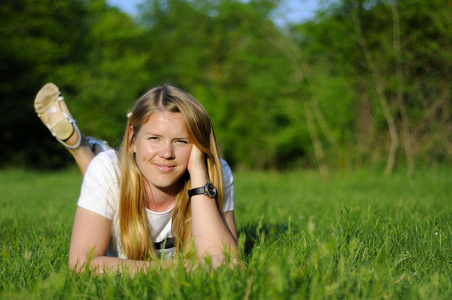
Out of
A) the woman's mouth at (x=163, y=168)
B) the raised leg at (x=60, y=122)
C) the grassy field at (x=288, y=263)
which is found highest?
the raised leg at (x=60, y=122)

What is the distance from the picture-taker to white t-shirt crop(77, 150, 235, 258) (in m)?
2.62

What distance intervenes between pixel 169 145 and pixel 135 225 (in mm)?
519

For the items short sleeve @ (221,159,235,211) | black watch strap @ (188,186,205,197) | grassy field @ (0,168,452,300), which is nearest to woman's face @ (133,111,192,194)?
black watch strap @ (188,186,205,197)

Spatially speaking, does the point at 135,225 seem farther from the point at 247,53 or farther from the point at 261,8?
the point at 247,53

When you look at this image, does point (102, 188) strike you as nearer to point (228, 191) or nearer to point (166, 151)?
point (166, 151)

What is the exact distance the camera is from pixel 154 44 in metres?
28.9

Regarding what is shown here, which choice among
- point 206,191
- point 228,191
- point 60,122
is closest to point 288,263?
point 206,191

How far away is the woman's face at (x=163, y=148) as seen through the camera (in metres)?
2.68

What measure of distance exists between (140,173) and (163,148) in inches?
10.7

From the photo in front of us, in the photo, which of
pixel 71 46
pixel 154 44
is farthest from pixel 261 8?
pixel 154 44

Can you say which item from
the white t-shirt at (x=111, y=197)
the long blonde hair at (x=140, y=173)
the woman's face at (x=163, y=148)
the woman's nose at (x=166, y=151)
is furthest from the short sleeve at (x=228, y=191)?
the woman's nose at (x=166, y=151)

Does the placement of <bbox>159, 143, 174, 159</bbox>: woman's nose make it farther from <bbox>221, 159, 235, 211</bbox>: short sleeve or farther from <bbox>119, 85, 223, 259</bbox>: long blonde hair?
<bbox>221, 159, 235, 211</bbox>: short sleeve

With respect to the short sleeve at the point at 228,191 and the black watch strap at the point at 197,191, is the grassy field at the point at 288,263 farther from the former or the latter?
the black watch strap at the point at 197,191

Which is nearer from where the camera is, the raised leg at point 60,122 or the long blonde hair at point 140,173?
the long blonde hair at point 140,173
